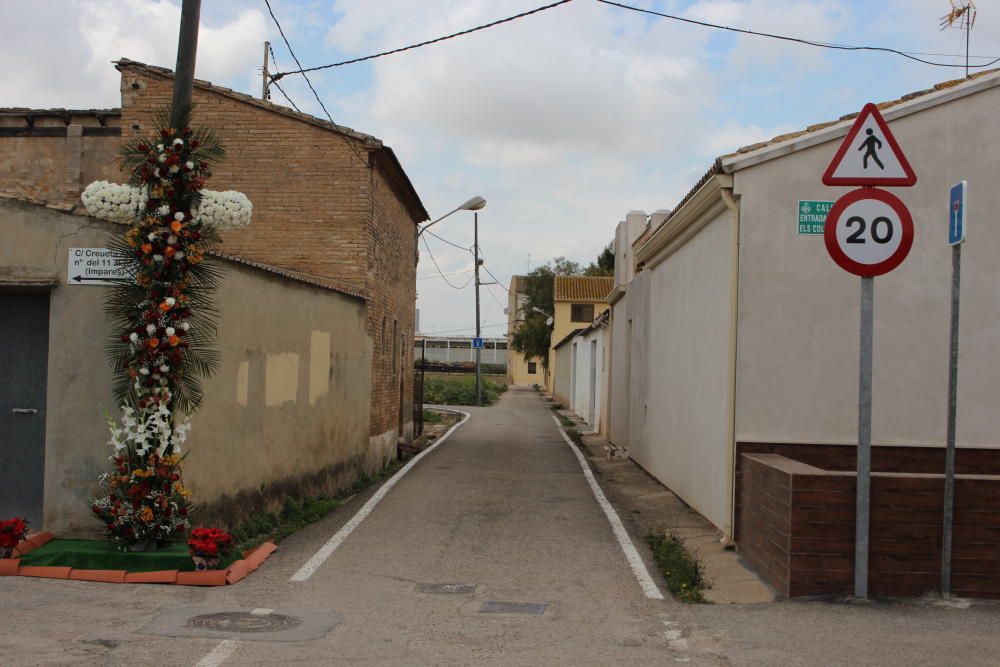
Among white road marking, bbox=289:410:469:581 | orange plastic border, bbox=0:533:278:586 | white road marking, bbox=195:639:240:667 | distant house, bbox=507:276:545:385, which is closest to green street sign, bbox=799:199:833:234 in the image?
white road marking, bbox=289:410:469:581

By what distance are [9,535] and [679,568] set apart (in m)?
5.46

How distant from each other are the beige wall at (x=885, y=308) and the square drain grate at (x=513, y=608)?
10.9 ft

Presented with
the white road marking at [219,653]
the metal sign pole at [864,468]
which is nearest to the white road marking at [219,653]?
the white road marking at [219,653]

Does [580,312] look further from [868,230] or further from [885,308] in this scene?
[868,230]

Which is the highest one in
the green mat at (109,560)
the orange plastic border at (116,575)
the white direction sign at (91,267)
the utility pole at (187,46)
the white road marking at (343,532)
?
the utility pole at (187,46)

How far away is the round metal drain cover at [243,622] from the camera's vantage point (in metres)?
6.09

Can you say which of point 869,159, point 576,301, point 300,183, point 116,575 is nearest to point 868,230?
point 869,159

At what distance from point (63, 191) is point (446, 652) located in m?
16.0

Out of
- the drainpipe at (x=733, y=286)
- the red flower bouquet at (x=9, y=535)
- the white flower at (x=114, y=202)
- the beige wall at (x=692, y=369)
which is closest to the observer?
the red flower bouquet at (x=9, y=535)

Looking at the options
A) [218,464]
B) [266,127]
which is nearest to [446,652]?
[218,464]

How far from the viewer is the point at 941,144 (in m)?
9.19

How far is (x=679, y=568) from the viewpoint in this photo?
8.09m

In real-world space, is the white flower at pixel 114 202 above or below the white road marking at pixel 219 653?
above

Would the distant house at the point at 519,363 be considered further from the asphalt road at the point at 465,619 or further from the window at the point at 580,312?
the asphalt road at the point at 465,619
